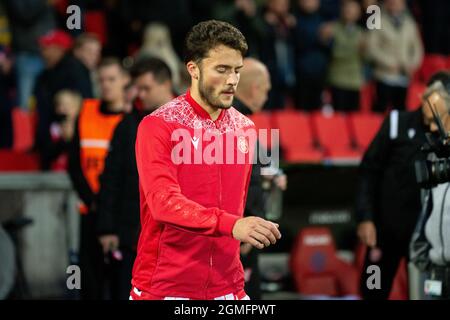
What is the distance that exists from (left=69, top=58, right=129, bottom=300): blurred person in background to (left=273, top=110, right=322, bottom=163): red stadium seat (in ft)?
13.2

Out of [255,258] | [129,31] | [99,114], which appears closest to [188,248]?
[255,258]

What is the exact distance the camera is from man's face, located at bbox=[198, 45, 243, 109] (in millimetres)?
4344

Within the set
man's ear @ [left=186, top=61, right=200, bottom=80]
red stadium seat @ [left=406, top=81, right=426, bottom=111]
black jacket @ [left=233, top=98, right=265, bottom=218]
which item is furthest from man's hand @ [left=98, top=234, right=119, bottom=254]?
red stadium seat @ [left=406, top=81, right=426, bottom=111]

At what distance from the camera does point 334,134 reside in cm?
1238

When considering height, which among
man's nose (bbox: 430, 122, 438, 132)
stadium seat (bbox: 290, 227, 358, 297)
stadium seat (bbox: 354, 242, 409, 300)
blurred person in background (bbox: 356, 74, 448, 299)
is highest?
man's nose (bbox: 430, 122, 438, 132)

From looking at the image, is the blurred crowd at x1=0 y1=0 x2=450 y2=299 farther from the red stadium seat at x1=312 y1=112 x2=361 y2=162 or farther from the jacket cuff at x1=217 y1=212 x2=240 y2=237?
the jacket cuff at x1=217 y1=212 x2=240 y2=237

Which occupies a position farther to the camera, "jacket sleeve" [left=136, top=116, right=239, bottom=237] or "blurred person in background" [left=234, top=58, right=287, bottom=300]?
"blurred person in background" [left=234, top=58, right=287, bottom=300]

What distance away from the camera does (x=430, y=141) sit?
19.1ft

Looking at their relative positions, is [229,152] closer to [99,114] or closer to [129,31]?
[99,114]

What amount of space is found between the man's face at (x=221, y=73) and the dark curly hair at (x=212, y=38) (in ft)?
0.07

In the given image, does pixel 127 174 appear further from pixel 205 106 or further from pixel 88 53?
pixel 88 53

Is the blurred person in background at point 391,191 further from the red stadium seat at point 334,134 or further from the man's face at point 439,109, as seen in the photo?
the red stadium seat at point 334,134

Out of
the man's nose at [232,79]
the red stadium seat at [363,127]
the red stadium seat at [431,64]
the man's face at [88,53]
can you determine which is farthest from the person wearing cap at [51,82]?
the man's nose at [232,79]

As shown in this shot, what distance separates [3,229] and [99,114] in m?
1.47
